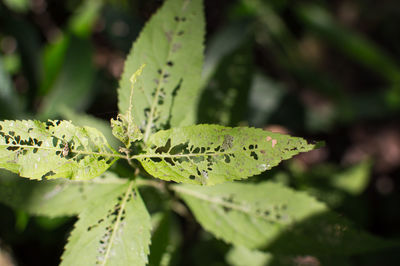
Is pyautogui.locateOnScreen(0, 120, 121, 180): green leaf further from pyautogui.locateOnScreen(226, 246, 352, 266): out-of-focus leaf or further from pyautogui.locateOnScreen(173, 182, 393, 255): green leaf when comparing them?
pyautogui.locateOnScreen(226, 246, 352, 266): out-of-focus leaf

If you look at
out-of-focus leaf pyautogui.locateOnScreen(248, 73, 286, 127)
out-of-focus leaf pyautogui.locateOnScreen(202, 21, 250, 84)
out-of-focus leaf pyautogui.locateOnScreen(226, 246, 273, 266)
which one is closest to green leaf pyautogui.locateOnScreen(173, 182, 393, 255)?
out-of-focus leaf pyautogui.locateOnScreen(226, 246, 273, 266)

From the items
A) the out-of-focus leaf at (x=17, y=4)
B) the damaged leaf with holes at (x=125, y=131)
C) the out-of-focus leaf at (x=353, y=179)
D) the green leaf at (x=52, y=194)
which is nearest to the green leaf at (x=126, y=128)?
the damaged leaf with holes at (x=125, y=131)

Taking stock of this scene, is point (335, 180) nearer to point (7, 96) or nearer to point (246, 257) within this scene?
point (246, 257)

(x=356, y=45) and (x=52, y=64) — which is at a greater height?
(x=356, y=45)

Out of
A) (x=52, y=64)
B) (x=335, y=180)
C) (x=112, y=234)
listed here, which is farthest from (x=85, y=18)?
(x=335, y=180)

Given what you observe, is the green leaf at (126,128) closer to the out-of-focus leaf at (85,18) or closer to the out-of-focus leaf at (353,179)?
the out-of-focus leaf at (85,18)
